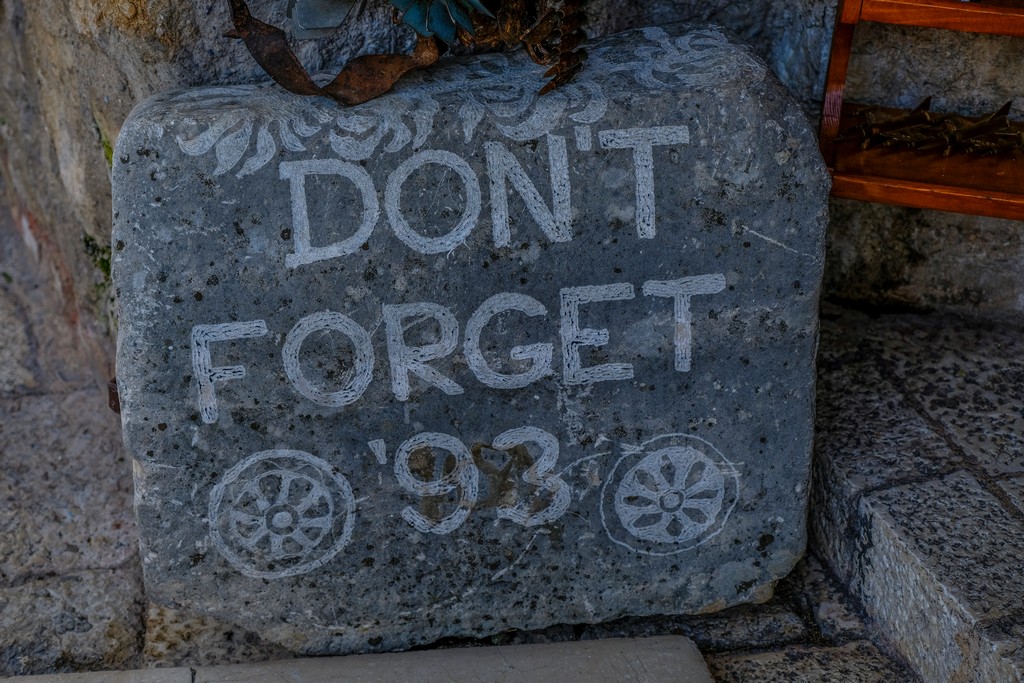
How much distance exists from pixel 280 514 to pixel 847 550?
938 mm

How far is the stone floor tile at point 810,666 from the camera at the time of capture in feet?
5.27

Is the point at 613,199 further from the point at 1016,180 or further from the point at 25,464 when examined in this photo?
the point at 25,464

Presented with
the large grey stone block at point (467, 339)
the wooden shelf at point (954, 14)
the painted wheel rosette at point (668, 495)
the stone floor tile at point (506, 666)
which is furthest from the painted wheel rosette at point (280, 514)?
the wooden shelf at point (954, 14)

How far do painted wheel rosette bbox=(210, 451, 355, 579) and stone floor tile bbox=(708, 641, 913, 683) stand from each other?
0.64 metres

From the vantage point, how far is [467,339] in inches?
61.6

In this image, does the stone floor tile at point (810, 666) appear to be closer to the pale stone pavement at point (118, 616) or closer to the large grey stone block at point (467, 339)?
the pale stone pavement at point (118, 616)

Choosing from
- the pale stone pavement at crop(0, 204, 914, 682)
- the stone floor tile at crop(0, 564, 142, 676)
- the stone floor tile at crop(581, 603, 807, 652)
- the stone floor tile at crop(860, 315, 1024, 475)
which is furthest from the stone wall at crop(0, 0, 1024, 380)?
the stone floor tile at crop(581, 603, 807, 652)

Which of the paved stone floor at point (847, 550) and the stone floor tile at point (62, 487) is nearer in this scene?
the paved stone floor at point (847, 550)

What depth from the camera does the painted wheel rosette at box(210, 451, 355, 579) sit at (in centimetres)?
158

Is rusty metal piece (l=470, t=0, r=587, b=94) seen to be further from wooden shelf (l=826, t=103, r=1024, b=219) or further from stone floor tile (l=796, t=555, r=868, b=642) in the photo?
stone floor tile (l=796, t=555, r=868, b=642)

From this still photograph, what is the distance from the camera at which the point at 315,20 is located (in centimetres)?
159

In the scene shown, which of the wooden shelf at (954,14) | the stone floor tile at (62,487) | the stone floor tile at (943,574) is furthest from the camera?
the stone floor tile at (62,487)

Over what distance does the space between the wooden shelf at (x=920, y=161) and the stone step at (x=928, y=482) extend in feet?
1.12

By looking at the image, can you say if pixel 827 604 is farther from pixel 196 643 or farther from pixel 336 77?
pixel 336 77
